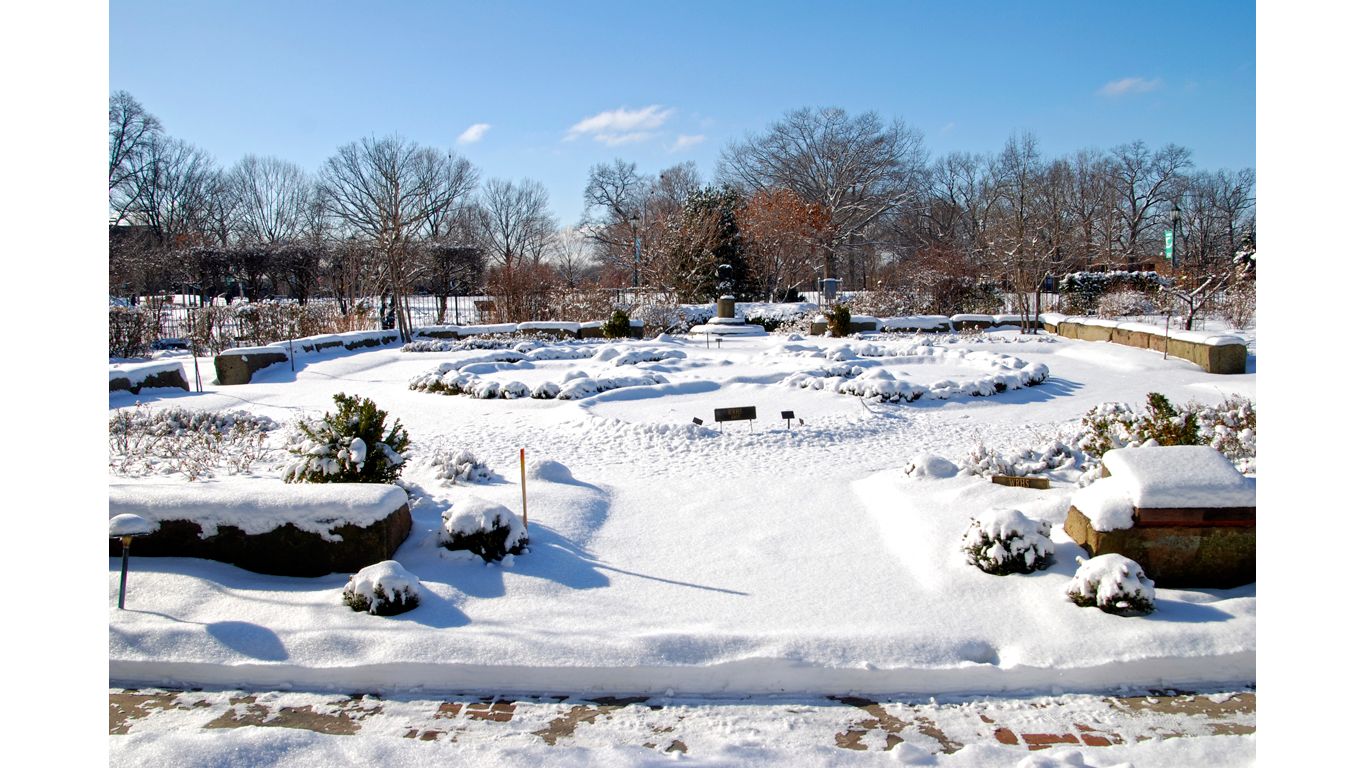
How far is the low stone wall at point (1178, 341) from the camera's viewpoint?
13102mm

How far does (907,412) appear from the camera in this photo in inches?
418

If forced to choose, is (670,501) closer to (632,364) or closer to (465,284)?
(632,364)

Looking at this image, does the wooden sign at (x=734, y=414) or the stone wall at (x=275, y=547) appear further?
the wooden sign at (x=734, y=414)

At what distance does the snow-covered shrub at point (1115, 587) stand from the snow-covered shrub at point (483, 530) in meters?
3.45

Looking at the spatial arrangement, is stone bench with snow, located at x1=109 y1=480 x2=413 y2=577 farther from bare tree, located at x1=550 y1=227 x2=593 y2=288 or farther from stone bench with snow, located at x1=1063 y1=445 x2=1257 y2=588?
bare tree, located at x1=550 y1=227 x2=593 y2=288

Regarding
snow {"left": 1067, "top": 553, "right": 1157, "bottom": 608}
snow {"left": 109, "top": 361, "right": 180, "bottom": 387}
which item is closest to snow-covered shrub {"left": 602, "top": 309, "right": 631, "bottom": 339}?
snow {"left": 109, "top": 361, "right": 180, "bottom": 387}

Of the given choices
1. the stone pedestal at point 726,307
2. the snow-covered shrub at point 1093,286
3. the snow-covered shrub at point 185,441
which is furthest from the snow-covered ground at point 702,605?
the snow-covered shrub at point 1093,286

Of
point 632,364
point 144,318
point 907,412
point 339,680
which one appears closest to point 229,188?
point 144,318

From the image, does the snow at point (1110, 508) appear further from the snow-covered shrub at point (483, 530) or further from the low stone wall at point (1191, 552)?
the snow-covered shrub at point (483, 530)

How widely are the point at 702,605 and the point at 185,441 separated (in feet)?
22.7

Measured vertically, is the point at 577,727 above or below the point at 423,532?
below

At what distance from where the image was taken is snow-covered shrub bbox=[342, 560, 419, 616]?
4.13 m

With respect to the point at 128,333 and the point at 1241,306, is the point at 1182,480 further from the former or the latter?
the point at 128,333

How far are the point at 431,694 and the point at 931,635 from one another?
253 centimetres
